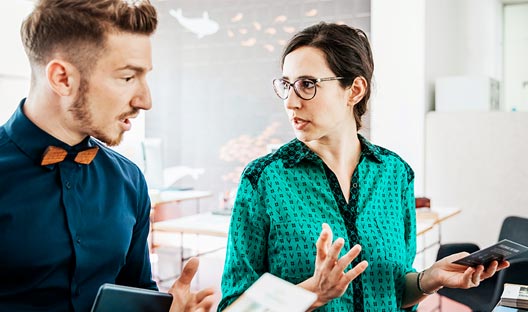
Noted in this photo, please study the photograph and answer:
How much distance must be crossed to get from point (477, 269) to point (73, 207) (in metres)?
1.12

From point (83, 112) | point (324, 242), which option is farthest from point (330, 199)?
point (83, 112)

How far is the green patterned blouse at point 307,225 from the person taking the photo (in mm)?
1605

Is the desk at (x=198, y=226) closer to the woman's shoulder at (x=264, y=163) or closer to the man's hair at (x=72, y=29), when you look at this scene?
the woman's shoulder at (x=264, y=163)

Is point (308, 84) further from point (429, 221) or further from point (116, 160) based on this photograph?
point (429, 221)

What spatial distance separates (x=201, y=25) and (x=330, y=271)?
19.3 ft

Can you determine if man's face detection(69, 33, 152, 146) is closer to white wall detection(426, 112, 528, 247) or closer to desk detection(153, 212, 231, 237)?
desk detection(153, 212, 231, 237)

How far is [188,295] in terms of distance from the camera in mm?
1477

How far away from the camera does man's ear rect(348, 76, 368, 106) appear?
181cm

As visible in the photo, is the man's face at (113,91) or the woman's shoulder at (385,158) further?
the woman's shoulder at (385,158)

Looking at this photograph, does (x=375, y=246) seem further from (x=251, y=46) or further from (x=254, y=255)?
(x=251, y=46)

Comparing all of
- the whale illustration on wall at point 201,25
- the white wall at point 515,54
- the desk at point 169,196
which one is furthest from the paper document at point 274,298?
the white wall at point 515,54

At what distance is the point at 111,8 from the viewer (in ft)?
4.73

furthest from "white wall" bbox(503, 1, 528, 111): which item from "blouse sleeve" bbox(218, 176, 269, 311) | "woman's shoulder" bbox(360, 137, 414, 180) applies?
"blouse sleeve" bbox(218, 176, 269, 311)

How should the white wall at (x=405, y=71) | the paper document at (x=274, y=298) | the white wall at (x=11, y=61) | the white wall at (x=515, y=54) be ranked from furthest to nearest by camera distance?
the white wall at (x=515, y=54) < the white wall at (x=405, y=71) < the white wall at (x=11, y=61) < the paper document at (x=274, y=298)
